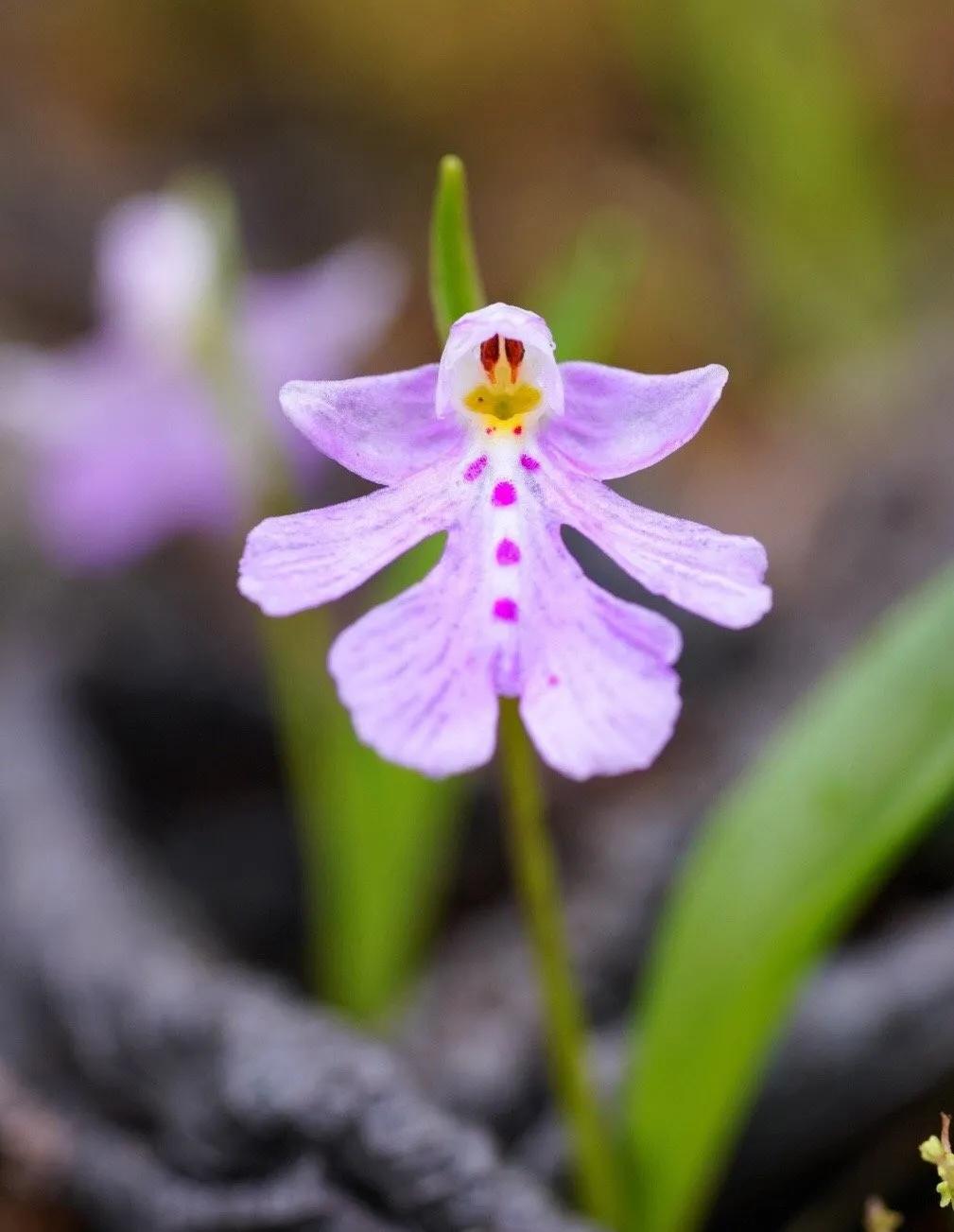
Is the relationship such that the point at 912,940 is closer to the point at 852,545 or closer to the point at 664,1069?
the point at 664,1069

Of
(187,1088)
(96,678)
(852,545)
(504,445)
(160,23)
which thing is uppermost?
(160,23)

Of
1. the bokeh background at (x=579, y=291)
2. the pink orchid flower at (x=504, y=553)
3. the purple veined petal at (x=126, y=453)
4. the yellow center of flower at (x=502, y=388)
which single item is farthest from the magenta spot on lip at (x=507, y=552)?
the purple veined petal at (x=126, y=453)

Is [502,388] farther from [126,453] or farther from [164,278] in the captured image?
[126,453]

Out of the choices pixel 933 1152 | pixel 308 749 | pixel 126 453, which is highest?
pixel 126 453

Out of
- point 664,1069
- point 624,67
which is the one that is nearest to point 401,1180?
point 664,1069

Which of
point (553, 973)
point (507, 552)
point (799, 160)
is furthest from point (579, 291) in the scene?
point (799, 160)

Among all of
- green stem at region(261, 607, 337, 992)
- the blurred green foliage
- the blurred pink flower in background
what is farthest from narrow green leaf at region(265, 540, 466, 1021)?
the blurred green foliage
